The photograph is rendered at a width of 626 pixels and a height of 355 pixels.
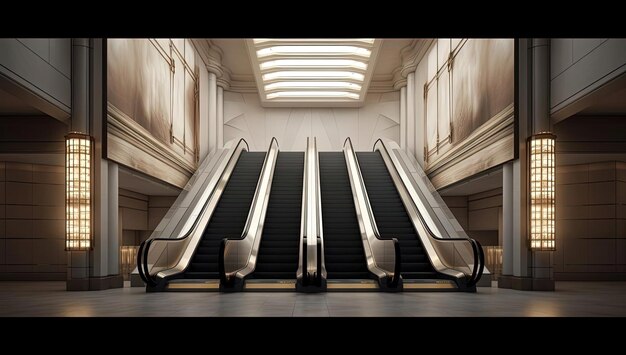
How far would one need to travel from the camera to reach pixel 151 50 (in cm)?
1360

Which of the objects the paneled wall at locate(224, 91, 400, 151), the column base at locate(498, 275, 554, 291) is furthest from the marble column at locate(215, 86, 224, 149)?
the column base at locate(498, 275, 554, 291)

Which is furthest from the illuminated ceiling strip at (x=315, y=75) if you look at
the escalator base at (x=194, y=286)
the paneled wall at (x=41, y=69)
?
the escalator base at (x=194, y=286)

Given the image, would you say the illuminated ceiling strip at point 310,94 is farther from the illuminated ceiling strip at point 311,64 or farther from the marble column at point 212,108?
the illuminated ceiling strip at point 311,64

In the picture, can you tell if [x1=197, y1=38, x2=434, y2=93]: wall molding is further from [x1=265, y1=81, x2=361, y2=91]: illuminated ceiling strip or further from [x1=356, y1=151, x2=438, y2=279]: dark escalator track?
[x1=356, y1=151, x2=438, y2=279]: dark escalator track

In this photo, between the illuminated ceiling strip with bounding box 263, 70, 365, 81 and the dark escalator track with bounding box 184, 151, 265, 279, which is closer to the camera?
the dark escalator track with bounding box 184, 151, 265, 279

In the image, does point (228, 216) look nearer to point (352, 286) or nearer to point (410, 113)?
point (352, 286)

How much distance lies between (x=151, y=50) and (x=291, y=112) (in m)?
9.93

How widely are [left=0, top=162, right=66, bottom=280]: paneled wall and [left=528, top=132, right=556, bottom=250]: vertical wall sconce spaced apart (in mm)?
10386

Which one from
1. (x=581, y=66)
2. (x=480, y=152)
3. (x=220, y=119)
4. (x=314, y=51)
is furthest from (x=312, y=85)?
(x=581, y=66)

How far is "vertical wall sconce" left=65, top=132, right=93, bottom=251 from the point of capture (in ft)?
30.9

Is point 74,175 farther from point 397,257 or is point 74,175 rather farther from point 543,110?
point 543,110

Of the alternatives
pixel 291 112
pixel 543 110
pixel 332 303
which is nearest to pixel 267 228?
pixel 332 303

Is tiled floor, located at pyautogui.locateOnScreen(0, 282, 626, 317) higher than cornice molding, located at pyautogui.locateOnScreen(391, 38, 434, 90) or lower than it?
lower

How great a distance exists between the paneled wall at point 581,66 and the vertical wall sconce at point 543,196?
70cm
